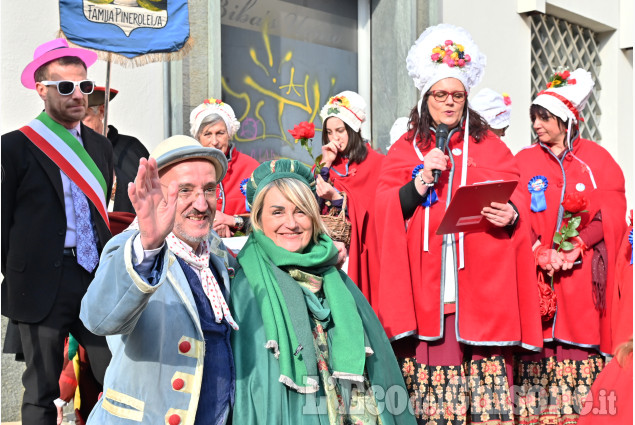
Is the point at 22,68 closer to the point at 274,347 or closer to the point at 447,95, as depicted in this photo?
the point at 447,95

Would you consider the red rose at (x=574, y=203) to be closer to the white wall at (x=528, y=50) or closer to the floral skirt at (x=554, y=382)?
the floral skirt at (x=554, y=382)

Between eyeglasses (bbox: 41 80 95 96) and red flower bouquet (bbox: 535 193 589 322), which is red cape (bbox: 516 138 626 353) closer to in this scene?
red flower bouquet (bbox: 535 193 589 322)

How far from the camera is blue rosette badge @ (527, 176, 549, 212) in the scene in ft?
19.3

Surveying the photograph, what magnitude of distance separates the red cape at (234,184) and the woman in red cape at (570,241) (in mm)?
1993

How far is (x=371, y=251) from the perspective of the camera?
5.58 m

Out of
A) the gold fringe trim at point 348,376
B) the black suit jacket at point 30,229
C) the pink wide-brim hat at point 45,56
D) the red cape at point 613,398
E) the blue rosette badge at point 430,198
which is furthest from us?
the blue rosette badge at point 430,198

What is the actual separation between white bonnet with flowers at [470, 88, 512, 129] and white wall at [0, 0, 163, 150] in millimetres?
2999

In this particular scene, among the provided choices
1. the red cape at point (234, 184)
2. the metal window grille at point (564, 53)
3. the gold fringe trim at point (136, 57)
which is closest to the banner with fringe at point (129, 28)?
the gold fringe trim at point (136, 57)

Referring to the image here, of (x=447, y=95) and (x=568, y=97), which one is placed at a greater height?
(x=568, y=97)

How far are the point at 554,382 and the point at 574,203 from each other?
1128mm

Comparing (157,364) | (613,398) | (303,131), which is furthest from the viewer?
(303,131)

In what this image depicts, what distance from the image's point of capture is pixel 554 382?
5.55 m

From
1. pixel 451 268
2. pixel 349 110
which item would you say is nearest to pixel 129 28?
pixel 349 110

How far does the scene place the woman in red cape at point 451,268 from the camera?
4668mm
